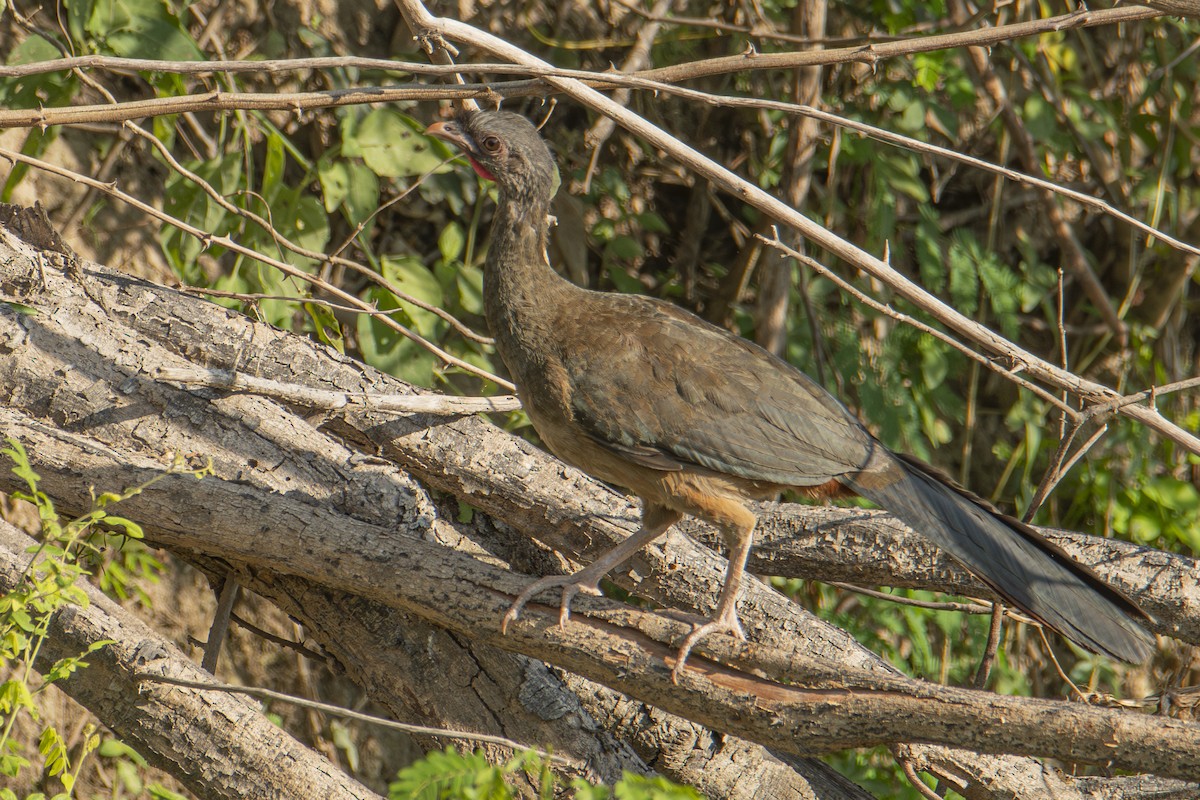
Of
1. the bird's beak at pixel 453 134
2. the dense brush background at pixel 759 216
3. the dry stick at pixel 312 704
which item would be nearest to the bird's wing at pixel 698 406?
the bird's beak at pixel 453 134

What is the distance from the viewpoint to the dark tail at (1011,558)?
2.57 m

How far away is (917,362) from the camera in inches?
187

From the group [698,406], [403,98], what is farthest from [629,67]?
[698,406]

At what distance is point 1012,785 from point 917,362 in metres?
2.32

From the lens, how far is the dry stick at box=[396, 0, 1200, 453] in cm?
267

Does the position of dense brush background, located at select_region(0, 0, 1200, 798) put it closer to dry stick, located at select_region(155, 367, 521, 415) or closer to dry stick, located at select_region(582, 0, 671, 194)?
dry stick, located at select_region(582, 0, 671, 194)

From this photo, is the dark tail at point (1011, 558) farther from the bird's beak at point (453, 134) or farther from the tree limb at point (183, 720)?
the tree limb at point (183, 720)

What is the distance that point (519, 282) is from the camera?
2945mm

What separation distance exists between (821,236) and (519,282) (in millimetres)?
799

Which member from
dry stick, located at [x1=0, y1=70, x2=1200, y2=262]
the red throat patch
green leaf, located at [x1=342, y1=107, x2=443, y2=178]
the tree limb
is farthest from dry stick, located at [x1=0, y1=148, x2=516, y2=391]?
the tree limb

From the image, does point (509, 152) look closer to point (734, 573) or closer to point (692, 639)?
point (734, 573)

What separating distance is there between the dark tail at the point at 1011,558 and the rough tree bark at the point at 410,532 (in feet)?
1.40

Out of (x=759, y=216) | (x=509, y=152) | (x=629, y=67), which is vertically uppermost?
(x=629, y=67)

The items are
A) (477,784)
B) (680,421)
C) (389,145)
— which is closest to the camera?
(477,784)
